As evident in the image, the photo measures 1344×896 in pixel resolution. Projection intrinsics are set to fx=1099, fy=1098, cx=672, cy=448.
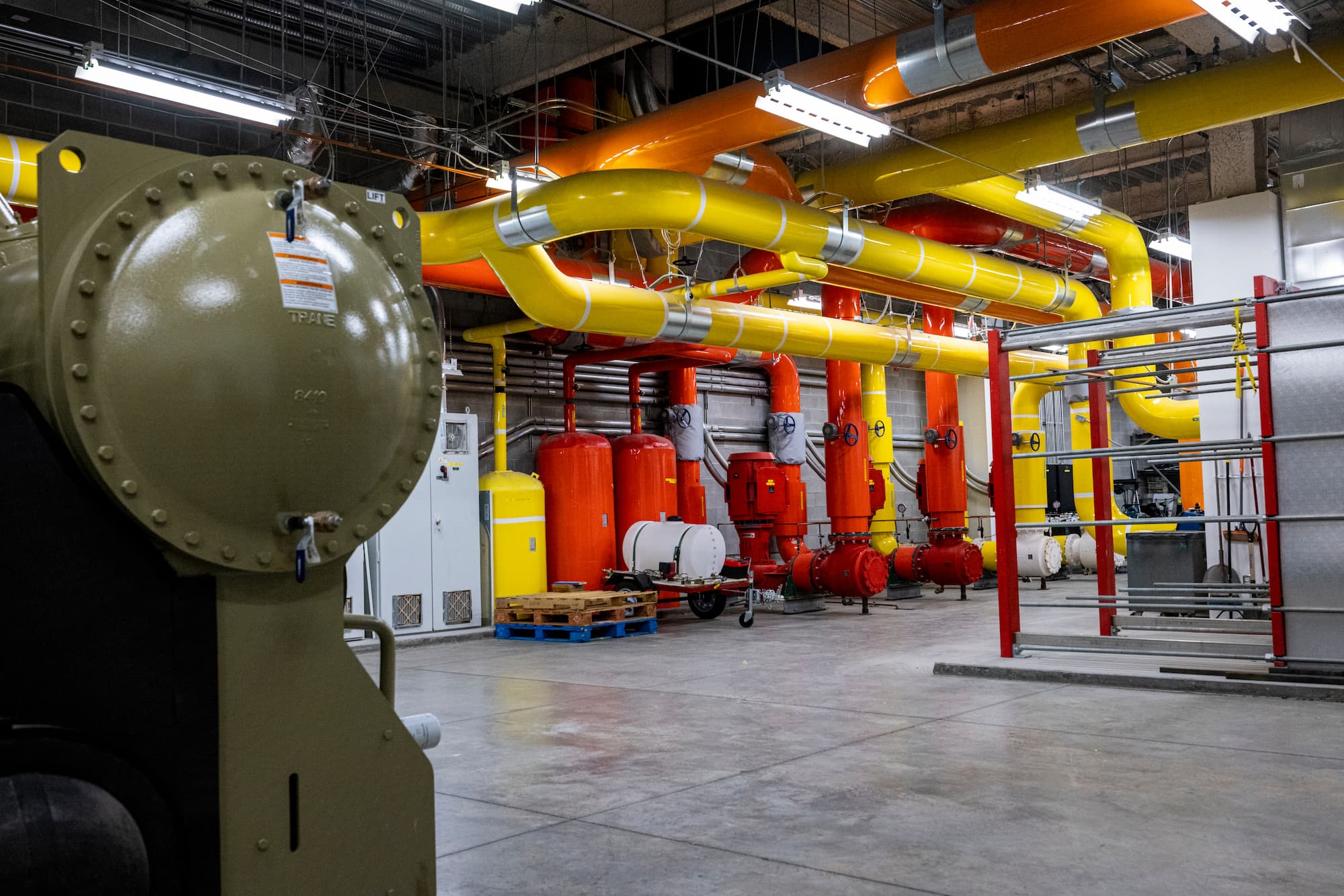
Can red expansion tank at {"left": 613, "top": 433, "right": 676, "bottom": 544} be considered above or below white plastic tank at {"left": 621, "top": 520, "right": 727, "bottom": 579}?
above

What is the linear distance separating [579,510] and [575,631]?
7.40 feet

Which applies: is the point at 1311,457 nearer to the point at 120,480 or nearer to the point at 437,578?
the point at 120,480

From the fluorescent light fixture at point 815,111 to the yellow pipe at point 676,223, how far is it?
3.05 feet

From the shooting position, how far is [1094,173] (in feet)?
46.9

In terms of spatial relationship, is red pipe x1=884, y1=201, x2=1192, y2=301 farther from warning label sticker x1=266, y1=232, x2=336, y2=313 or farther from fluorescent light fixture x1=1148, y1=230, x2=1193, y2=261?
warning label sticker x1=266, y1=232, x2=336, y2=313

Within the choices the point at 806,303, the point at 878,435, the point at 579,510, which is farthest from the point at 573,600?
the point at 878,435

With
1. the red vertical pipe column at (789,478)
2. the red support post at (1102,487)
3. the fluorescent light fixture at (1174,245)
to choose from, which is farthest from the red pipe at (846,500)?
the red support post at (1102,487)

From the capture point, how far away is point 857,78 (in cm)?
789

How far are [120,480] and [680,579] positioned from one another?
11.4 metres

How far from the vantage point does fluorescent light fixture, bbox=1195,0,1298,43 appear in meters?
6.11

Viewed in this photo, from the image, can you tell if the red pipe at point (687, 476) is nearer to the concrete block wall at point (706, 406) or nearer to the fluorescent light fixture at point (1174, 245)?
the concrete block wall at point (706, 406)

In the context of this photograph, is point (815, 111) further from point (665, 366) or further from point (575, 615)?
point (665, 366)

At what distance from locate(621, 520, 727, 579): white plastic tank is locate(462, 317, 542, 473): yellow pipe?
1871mm

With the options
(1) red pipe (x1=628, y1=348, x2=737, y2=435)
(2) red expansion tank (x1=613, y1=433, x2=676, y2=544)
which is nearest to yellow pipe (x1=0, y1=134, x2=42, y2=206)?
(2) red expansion tank (x1=613, y1=433, x2=676, y2=544)
